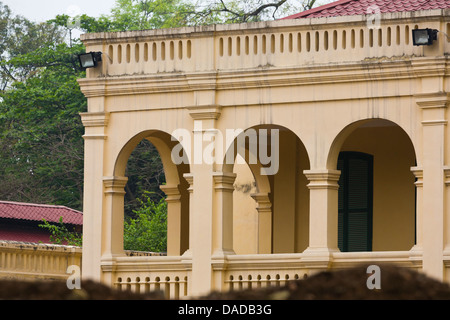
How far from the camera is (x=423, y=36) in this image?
1603 cm

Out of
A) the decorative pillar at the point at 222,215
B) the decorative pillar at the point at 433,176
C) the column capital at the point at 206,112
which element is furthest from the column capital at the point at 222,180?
the decorative pillar at the point at 433,176

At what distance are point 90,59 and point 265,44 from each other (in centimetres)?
289

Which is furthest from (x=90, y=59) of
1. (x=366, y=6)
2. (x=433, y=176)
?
(x=433, y=176)

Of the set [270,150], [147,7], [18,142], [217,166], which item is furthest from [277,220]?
[147,7]

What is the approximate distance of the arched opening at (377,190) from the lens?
19297 mm

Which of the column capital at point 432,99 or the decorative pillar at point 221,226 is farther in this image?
the decorative pillar at point 221,226

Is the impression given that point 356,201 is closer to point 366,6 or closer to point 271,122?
point 271,122

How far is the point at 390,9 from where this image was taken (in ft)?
63.2

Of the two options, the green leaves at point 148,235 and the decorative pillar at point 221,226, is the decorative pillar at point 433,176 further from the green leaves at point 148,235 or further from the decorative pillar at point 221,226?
the green leaves at point 148,235

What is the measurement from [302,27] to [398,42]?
152 cm

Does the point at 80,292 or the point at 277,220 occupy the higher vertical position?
the point at 277,220

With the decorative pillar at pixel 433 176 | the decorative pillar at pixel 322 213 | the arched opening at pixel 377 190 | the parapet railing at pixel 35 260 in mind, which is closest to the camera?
the decorative pillar at pixel 433 176

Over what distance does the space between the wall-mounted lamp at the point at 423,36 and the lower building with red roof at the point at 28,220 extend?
753 inches
